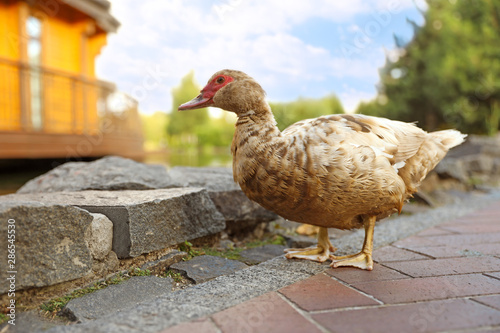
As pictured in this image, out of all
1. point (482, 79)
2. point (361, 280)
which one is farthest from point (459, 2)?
point (361, 280)

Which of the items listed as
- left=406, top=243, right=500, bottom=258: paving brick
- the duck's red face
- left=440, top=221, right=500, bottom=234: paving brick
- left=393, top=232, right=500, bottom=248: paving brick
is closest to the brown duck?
the duck's red face

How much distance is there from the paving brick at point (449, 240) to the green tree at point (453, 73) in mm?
9366

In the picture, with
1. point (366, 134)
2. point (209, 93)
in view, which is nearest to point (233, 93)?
point (209, 93)

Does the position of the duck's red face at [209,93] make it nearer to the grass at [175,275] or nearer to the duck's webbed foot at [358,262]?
the grass at [175,275]

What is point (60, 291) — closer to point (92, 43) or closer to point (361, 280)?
point (361, 280)

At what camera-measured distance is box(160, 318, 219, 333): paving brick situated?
1227 millimetres

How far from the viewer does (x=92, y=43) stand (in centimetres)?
1037

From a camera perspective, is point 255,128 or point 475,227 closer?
point 255,128

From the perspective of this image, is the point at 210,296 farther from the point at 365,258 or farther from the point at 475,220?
the point at 475,220

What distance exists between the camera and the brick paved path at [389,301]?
1.27m

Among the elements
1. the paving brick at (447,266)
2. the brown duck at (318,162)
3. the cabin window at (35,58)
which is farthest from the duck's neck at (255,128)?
the cabin window at (35,58)

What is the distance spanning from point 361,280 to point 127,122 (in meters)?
8.41

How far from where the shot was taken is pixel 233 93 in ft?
6.00

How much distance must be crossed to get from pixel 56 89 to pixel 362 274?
8.01 metres
